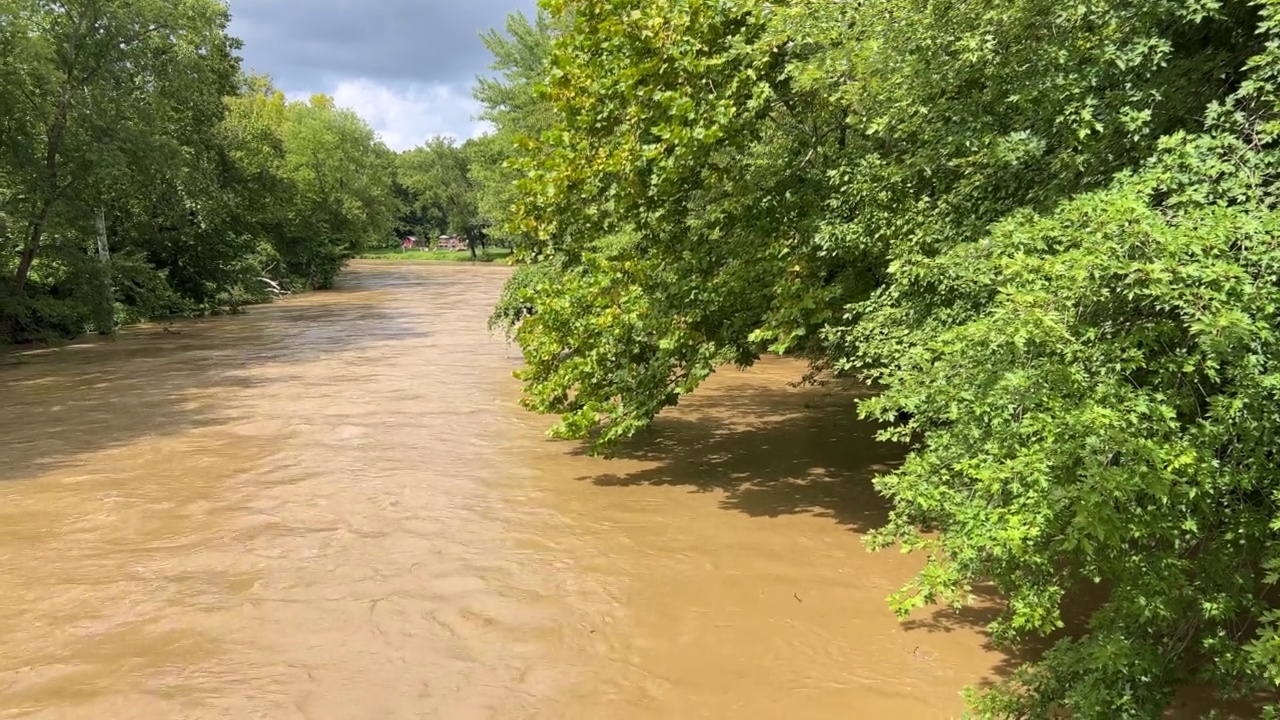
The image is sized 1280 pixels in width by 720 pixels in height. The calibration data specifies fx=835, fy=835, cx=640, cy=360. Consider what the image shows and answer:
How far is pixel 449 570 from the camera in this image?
6879 millimetres

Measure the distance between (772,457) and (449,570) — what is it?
4.61m

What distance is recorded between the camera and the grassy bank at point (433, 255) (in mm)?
71375

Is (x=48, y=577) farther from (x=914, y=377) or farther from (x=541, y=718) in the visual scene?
(x=914, y=377)

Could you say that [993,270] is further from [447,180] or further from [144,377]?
[447,180]

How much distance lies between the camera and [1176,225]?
3.69 meters

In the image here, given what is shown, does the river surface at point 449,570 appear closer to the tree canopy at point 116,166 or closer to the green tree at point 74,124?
the green tree at point 74,124

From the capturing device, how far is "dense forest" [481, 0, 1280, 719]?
11.3ft

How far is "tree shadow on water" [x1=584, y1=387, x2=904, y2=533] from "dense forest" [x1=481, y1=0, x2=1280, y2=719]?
3.36 feet

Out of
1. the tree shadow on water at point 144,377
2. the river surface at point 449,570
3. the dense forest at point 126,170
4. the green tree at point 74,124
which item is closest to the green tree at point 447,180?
the dense forest at point 126,170

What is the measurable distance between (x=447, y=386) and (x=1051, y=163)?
11.6 m

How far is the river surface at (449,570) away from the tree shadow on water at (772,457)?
5cm

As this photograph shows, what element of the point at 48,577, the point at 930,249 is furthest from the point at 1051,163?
the point at 48,577

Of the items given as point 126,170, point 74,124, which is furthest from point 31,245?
point 74,124

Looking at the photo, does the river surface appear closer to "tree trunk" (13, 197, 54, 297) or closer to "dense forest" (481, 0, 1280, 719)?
"dense forest" (481, 0, 1280, 719)
